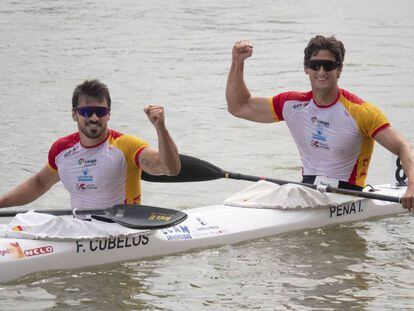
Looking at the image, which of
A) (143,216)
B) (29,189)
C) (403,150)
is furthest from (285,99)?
(29,189)

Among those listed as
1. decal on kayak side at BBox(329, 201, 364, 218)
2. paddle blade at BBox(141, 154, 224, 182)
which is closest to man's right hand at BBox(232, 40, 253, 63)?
paddle blade at BBox(141, 154, 224, 182)

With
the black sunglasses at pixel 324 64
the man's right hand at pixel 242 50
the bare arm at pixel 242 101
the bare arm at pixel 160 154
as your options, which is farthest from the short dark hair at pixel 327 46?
the bare arm at pixel 160 154

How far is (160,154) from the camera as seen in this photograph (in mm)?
8266

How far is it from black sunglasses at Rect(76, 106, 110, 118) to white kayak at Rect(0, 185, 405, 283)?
42.0 inches

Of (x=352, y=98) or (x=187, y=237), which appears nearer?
(x=187, y=237)

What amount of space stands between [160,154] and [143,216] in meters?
0.87

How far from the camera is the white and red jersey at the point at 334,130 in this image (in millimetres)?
10031

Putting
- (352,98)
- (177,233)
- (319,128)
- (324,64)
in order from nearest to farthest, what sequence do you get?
(177,233) → (324,64) → (352,98) → (319,128)

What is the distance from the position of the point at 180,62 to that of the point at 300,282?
44.2 ft

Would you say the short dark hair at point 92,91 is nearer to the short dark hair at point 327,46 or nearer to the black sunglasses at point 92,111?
the black sunglasses at point 92,111

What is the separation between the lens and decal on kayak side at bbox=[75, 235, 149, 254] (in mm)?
8969

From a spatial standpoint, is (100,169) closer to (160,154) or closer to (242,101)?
(160,154)

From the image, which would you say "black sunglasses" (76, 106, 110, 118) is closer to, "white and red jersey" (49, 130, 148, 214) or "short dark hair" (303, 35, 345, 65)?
"white and red jersey" (49, 130, 148, 214)

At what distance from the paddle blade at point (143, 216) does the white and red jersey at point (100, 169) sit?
17 centimetres
